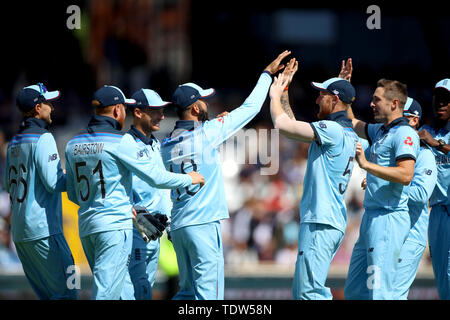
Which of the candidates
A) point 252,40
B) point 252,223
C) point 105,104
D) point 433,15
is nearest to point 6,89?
point 252,40

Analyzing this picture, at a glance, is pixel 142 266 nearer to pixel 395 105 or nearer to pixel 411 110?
pixel 395 105

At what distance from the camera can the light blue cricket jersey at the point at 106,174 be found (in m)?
6.69

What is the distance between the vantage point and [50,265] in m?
7.01

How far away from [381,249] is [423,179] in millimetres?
1001

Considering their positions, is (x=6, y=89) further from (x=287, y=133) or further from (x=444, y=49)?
A: (x=287, y=133)

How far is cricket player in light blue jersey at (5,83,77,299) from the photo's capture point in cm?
699

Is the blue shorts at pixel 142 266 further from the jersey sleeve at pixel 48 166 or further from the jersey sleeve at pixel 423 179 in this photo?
the jersey sleeve at pixel 423 179

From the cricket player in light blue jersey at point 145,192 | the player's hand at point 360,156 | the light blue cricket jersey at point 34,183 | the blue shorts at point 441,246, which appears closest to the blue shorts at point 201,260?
the cricket player in light blue jersey at point 145,192

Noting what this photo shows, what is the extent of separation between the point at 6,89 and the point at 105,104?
49.5 ft

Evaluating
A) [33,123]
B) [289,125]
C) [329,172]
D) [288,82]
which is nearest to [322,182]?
[329,172]

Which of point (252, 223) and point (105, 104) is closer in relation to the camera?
point (105, 104)

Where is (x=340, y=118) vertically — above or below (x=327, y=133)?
above

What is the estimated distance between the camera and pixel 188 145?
7.16 meters

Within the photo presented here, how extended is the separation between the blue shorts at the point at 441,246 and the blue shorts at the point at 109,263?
336 cm
